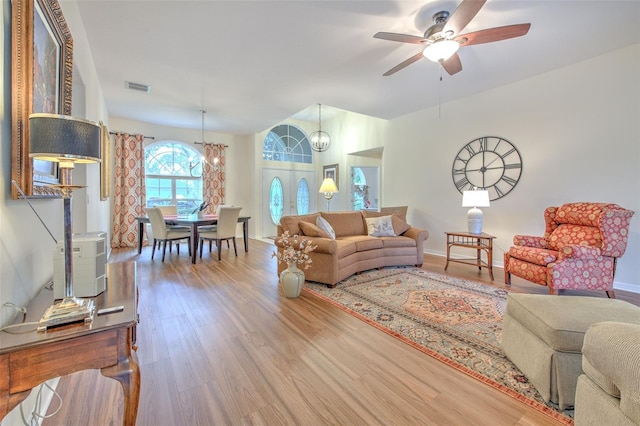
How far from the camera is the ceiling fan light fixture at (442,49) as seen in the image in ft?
7.84

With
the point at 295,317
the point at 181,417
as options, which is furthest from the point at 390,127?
the point at 181,417

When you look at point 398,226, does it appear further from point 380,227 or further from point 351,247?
point 351,247

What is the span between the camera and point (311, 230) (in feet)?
11.8

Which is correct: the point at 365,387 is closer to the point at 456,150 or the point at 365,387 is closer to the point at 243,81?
the point at 243,81

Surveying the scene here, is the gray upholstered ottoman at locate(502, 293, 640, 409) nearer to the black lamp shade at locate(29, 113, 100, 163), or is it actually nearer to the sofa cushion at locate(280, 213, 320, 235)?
the black lamp shade at locate(29, 113, 100, 163)

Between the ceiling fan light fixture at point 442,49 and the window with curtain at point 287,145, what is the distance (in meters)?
5.48

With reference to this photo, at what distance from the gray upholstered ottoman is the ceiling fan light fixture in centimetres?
209

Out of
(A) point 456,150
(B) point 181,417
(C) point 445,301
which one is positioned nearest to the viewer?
(B) point 181,417

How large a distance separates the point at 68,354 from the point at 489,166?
5.14 meters

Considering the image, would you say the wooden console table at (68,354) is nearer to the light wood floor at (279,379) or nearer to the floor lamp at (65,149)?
the floor lamp at (65,149)

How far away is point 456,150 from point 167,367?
503 centimetres

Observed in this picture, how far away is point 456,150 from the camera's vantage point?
4.85 meters

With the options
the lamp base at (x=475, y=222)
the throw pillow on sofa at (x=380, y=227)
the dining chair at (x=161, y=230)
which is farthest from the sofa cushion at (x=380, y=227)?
the dining chair at (x=161, y=230)

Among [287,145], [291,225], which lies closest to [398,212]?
[291,225]
